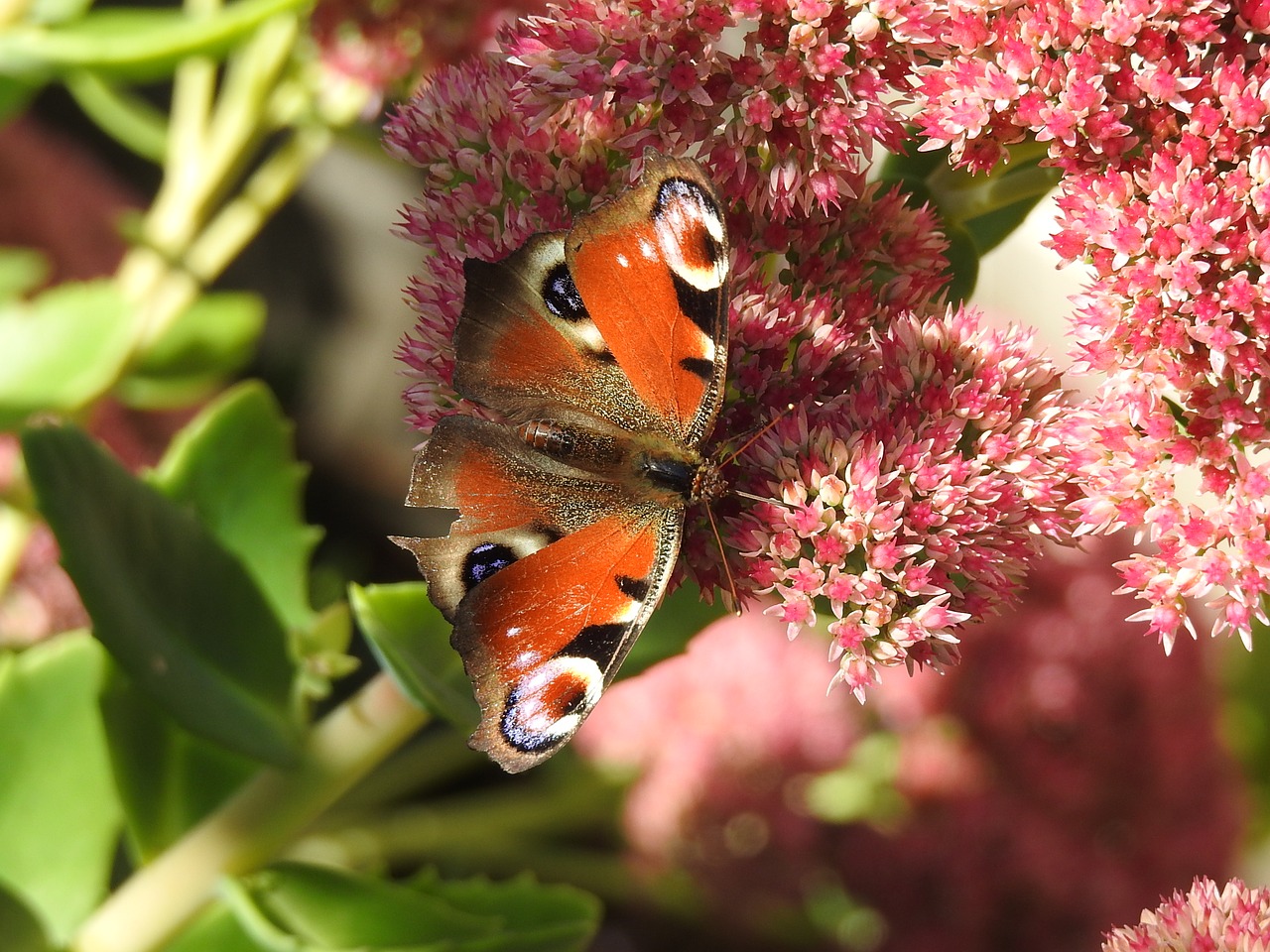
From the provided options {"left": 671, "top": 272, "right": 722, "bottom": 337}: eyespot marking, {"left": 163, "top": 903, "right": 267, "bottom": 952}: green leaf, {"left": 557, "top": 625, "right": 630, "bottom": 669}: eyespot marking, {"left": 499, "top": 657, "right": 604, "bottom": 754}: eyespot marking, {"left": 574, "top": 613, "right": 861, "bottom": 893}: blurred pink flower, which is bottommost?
{"left": 574, "top": 613, "right": 861, "bottom": 893}: blurred pink flower

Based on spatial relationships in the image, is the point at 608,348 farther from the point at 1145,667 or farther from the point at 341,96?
the point at 1145,667

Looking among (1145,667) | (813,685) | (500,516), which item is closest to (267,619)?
(500,516)

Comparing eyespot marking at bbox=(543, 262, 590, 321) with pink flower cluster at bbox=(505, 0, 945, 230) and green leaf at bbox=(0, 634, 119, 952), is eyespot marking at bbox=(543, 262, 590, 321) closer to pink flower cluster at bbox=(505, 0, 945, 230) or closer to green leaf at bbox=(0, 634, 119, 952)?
pink flower cluster at bbox=(505, 0, 945, 230)

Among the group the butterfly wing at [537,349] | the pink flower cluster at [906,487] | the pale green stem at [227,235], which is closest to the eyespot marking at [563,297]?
the butterfly wing at [537,349]

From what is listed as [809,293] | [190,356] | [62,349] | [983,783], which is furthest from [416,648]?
[983,783]

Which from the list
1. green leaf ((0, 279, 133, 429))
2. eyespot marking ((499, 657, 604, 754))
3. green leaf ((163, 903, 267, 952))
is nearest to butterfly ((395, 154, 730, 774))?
eyespot marking ((499, 657, 604, 754))

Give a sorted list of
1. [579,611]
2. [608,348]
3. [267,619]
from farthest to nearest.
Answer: [267,619]
[608,348]
[579,611]

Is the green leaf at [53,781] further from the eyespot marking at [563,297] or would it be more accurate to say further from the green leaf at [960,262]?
the green leaf at [960,262]
